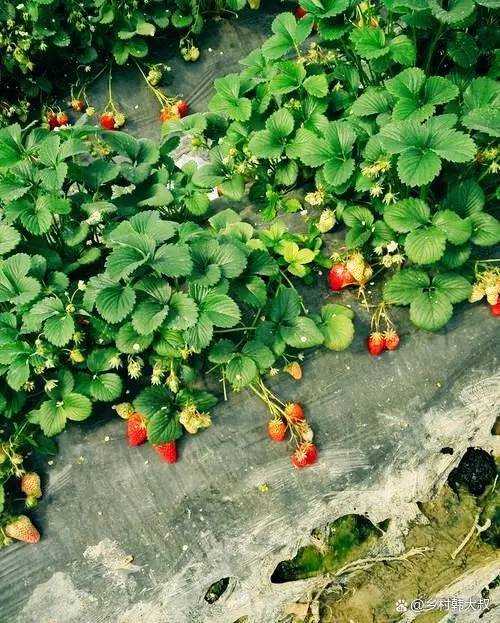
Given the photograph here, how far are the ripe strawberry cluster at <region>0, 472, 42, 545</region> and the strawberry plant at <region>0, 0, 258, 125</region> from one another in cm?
205

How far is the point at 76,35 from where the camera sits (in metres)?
3.85

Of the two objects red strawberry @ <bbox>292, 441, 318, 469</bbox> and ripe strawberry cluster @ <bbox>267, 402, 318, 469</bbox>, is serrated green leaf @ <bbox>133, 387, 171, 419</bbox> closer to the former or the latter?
ripe strawberry cluster @ <bbox>267, 402, 318, 469</bbox>

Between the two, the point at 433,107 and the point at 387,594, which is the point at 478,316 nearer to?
the point at 433,107

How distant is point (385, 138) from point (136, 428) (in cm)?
156

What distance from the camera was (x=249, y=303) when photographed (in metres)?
2.81

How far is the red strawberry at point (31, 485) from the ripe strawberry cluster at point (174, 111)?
2082mm

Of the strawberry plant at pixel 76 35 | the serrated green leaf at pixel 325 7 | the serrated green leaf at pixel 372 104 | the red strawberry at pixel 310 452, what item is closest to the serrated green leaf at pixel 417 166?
the serrated green leaf at pixel 372 104

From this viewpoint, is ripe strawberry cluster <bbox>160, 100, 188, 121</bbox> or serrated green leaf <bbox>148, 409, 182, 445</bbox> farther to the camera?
ripe strawberry cluster <bbox>160, 100, 188, 121</bbox>

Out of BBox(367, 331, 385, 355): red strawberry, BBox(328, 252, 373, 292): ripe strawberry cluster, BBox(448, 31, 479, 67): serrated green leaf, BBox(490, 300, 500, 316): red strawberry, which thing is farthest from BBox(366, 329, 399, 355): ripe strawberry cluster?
BBox(448, 31, 479, 67): serrated green leaf

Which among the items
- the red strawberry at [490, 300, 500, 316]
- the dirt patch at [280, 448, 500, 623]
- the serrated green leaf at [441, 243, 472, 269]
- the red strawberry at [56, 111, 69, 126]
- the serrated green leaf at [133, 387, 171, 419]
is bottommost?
the dirt patch at [280, 448, 500, 623]

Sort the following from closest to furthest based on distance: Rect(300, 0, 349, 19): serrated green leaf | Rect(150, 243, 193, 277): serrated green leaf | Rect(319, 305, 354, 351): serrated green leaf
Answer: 1. Rect(150, 243, 193, 277): serrated green leaf
2. Rect(319, 305, 354, 351): serrated green leaf
3. Rect(300, 0, 349, 19): serrated green leaf

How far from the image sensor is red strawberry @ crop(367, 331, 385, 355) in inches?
116

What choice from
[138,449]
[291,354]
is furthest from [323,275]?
[138,449]

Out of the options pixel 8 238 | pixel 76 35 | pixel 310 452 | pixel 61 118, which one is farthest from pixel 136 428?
pixel 76 35
